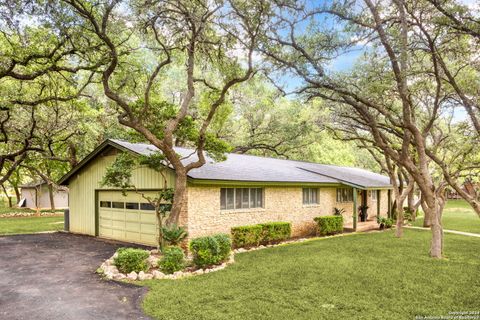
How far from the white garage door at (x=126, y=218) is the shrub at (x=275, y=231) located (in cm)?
500

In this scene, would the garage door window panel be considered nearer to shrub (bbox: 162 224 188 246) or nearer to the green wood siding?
the green wood siding

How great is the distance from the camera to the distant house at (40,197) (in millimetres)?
37906

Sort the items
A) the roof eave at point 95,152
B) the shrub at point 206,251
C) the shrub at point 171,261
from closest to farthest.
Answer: the shrub at point 171,261, the shrub at point 206,251, the roof eave at point 95,152

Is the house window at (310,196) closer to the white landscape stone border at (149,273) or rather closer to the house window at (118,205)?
the white landscape stone border at (149,273)

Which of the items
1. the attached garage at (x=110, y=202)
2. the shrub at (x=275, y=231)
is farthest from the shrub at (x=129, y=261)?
the shrub at (x=275, y=231)

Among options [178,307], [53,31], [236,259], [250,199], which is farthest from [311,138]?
[178,307]

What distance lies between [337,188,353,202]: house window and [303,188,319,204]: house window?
299 cm

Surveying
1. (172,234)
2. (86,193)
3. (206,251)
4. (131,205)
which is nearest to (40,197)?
(86,193)

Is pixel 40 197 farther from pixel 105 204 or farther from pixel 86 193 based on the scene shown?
pixel 105 204

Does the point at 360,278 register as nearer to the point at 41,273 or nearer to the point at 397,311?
the point at 397,311

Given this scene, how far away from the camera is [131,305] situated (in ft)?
24.9

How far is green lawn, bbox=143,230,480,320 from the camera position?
23.5ft

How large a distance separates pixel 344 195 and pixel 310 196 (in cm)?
457

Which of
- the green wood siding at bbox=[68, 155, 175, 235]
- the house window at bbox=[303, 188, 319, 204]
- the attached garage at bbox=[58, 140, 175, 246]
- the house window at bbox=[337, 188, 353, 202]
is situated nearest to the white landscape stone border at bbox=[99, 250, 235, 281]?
the attached garage at bbox=[58, 140, 175, 246]
